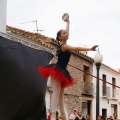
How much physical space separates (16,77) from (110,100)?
18.3 m

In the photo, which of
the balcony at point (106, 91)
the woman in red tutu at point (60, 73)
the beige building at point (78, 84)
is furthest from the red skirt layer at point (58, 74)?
the balcony at point (106, 91)

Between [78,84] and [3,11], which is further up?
[3,11]

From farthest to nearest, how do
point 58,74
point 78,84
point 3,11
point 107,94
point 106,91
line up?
point 107,94 → point 106,91 → point 78,84 → point 3,11 → point 58,74

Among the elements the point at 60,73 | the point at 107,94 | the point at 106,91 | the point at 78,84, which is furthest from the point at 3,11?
the point at 107,94

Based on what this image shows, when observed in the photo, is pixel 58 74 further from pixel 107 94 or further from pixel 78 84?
pixel 107 94

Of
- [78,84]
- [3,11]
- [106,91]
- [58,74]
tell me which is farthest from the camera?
[106,91]

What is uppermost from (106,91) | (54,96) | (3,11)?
(3,11)

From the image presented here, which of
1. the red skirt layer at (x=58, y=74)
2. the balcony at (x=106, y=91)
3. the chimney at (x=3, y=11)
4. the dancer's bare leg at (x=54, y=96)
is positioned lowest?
the dancer's bare leg at (x=54, y=96)

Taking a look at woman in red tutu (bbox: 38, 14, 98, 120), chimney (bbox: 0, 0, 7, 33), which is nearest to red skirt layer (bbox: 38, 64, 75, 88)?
woman in red tutu (bbox: 38, 14, 98, 120)

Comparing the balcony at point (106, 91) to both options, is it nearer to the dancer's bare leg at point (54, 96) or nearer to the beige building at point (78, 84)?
the beige building at point (78, 84)

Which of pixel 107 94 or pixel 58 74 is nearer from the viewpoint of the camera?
pixel 58 74

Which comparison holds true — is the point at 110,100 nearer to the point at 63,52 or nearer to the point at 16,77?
the point at 16,77

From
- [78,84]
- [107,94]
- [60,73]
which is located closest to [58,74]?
[60,73]

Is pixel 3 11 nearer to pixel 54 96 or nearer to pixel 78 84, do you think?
pixel 54 96
